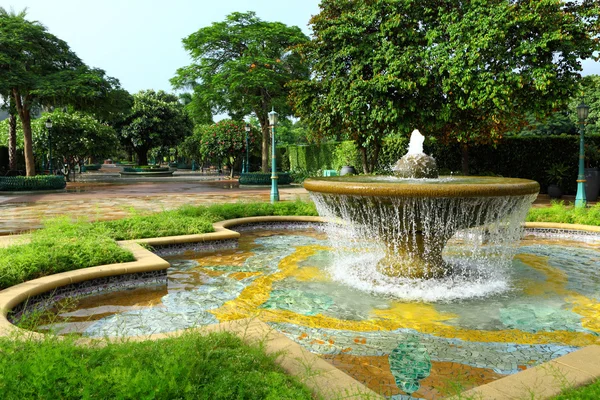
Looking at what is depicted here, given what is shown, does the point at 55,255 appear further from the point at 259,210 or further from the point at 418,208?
the point at 259,210

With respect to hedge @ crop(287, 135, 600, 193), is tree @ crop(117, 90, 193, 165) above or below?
above

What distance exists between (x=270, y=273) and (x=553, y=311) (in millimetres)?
3858

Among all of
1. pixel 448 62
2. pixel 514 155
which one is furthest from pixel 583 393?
pixel 514 155

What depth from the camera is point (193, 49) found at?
25.7 m

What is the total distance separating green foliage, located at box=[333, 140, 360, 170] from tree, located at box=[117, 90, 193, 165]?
2548 centimetres

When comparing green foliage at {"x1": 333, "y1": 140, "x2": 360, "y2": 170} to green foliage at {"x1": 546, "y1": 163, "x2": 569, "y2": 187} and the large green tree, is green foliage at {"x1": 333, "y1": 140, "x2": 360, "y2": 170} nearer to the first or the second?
the large green tree

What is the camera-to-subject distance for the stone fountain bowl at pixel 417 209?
5.32 metres

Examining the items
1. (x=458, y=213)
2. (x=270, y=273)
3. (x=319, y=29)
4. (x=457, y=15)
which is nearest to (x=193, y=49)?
(x=319, y=29)

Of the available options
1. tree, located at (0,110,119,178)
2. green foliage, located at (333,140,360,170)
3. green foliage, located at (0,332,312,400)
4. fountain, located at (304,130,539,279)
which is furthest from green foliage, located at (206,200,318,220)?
tree, located at (0,110,119,178)

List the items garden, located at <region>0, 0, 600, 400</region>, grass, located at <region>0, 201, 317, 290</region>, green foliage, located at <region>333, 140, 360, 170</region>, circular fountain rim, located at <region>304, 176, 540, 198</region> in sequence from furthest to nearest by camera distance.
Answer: green foliage, located at <region>333, 140, 360, 170</region>, grass, located at <region>0, 201, 317, 290</region>, circular fountain rim, located at <region>304, 176, 540, 198</region>, garden, located at <region>0, 0, 600, 400</region>

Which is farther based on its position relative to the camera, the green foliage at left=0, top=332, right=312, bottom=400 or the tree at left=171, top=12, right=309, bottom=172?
the tree at left=171, top=12, right=309, bottom=172

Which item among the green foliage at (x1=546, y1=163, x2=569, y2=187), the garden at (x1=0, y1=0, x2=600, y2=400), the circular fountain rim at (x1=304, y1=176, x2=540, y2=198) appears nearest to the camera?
the garden at (x1=0, y1=0, x2=600, y2=400)

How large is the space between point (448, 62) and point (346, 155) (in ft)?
46.5

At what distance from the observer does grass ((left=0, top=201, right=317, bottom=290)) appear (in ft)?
19.2
